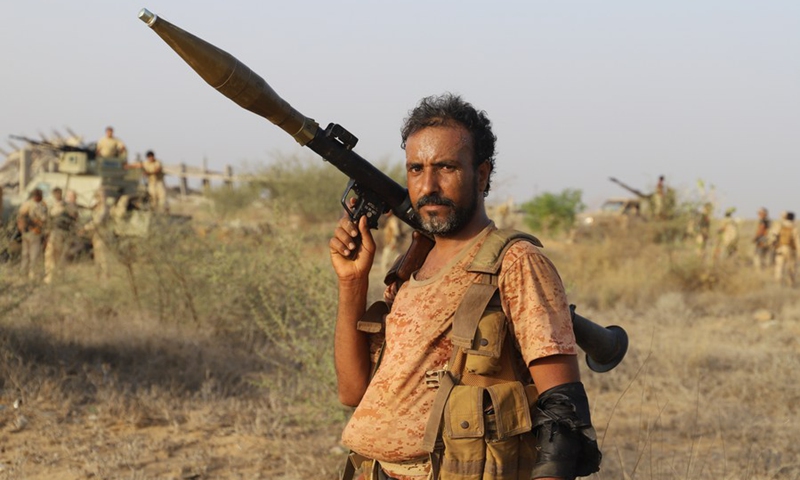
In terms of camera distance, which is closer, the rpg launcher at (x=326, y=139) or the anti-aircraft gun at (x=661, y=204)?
the rpg launcher at (x=326, y=139)

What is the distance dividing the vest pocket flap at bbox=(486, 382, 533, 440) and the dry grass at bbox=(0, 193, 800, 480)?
4.87 ft

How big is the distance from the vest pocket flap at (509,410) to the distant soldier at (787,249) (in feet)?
51.6

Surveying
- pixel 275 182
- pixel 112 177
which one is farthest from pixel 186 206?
pixel 112 177

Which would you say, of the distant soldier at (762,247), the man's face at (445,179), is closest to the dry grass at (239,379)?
the man's face at (445,179)

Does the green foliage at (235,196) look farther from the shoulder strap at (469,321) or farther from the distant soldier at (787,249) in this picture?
the shoulder strap at (469,321)

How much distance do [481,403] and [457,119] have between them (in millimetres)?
775

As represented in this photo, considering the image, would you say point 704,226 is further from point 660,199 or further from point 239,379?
point 239,379

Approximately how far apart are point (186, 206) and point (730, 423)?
79.8 feet

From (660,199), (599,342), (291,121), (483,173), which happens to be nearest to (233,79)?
(291,121)

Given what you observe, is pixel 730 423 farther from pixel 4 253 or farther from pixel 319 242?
pixel 4 253

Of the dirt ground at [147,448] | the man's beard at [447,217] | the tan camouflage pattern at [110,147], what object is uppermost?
the tan camouflage pattern at [110,147]

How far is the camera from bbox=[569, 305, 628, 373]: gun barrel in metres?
2.39

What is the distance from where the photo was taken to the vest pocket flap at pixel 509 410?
2.08m

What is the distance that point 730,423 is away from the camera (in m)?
6.30
